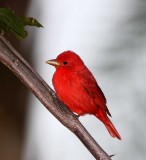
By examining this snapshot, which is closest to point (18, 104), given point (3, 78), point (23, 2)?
point (3, 78)

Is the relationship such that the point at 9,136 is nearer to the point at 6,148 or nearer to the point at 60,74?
the point at 6,148

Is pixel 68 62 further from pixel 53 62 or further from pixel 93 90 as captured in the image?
pixel 93 90

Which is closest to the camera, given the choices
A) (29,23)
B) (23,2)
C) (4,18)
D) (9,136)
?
(4,18)

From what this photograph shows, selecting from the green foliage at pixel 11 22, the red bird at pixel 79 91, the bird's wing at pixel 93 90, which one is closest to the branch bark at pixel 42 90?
the green foliage at pixel 11 22

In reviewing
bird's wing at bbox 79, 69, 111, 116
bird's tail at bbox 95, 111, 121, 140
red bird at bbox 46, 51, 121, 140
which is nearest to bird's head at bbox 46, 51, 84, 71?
red bird at bbox 46, 51, 121, 140

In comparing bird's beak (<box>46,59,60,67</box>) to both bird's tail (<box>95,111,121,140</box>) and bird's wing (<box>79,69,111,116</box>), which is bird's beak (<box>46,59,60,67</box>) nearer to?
bird's wing (<box>79,69,111,116</box>)

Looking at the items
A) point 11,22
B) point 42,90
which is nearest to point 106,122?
point 42,90
